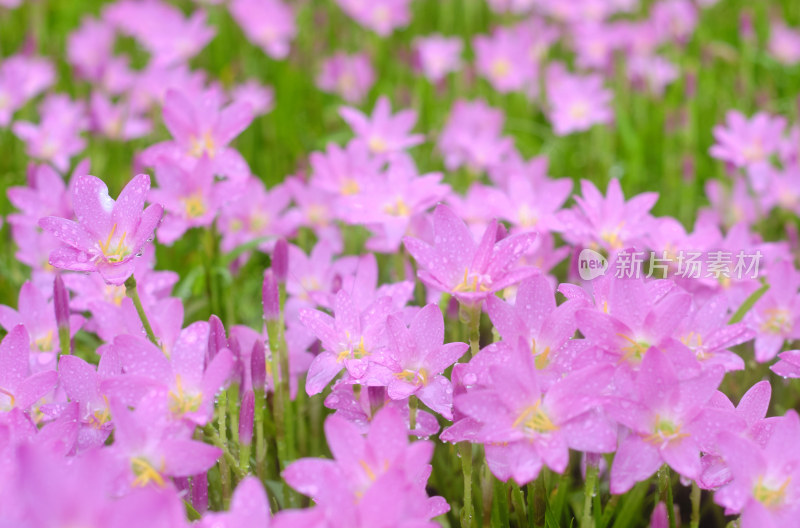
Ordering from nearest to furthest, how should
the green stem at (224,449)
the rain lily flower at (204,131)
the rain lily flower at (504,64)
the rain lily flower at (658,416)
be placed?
the rain lily flower at (658,416), the green stem at (224,449), the rain lily flower at (204,131), the rain lily flower at (504,64)

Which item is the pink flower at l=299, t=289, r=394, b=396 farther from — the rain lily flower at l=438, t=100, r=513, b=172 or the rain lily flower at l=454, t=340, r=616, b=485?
the rain lily flower at l=438, t=100, r=513, b=172

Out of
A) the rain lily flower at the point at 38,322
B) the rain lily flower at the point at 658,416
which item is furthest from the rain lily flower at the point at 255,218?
the rain lily flower at the point at 658,416

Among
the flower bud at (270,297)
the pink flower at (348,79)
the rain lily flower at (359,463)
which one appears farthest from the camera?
the pink flower at (348,79)

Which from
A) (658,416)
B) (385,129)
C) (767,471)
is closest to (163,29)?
(385,129)

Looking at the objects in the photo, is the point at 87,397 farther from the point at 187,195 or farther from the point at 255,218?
the point at 255,218

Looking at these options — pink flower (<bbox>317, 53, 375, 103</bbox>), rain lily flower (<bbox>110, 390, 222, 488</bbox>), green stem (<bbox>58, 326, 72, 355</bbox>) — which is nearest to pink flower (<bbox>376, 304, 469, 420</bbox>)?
rain lily flower (<bbox>110, 390, 222, 488</bbox>)

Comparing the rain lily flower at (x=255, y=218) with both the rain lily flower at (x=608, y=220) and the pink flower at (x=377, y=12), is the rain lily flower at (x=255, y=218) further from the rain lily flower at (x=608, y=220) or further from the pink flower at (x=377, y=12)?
the pink flower at (x=377, y=12)
